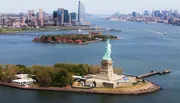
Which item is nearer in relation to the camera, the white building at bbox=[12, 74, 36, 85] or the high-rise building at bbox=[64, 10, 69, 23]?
the white building at bbox=[12, 74, 36, 85]

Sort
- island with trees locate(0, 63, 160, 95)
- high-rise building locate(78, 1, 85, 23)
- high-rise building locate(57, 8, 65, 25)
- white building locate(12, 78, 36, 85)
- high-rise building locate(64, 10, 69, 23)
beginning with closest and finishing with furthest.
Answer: island with trees locate(0, 63, 160, 95), white building locate(12, 78, 36, 85), high-rise building locate(57, 8, 65, 25), high-rise building locate(64, 10, 69, 23), high-rise building locate(78, 1, 85, 23)

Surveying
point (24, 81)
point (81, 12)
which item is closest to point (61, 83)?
point (24, 81)

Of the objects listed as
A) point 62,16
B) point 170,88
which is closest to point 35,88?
point 170,88

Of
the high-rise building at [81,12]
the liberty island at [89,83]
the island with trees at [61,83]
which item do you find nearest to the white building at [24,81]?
the liberty island at [89,83]

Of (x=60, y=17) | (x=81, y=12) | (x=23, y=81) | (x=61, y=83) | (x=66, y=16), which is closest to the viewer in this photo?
(x=61, y=83)

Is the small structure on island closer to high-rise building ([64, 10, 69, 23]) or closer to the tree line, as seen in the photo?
the tree line

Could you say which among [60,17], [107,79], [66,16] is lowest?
[107,79]

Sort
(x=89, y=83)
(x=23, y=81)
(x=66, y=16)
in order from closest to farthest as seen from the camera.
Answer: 1. (x=89, y=83)
2. (x=23, y=81)
3. (x=66, y=16)

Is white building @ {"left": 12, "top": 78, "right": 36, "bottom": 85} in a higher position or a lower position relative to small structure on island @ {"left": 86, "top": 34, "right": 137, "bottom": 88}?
lower

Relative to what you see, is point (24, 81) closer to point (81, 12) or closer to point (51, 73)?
point (51, 73)

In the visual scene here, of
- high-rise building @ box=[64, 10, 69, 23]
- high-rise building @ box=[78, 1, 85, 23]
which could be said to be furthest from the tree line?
high-rise building @ box=[78, 1, 85, 23]

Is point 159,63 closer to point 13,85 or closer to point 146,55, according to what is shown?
point 146,55

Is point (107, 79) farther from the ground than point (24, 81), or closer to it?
farther from the ground

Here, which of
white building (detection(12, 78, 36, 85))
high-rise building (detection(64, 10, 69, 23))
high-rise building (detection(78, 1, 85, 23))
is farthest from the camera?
high-rise building (detection(78, 1, 85, 23))
